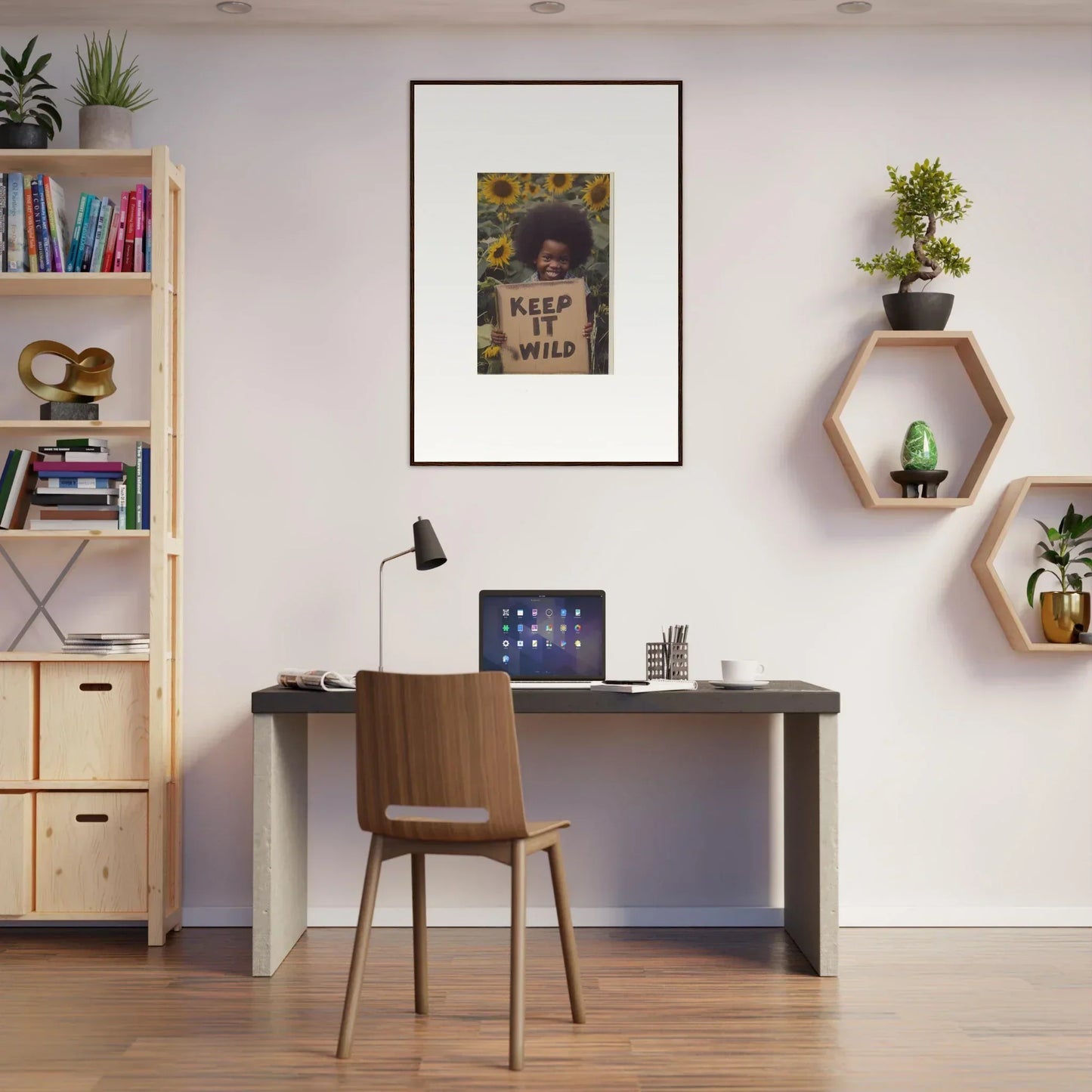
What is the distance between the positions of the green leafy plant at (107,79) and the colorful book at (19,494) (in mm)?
1113

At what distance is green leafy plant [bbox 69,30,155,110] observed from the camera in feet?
11.9

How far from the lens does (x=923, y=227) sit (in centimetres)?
371

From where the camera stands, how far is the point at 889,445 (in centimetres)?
381

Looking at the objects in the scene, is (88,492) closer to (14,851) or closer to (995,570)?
(14,851)

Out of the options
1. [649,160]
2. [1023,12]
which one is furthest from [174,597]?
[1023,12]

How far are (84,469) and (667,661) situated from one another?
6.01 ft

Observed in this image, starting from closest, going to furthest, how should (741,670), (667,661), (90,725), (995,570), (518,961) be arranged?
1. (518,961)
2. (741,670)
3. (667,661)
4. (90,725)
5. (995,570)

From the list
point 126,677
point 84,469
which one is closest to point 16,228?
point 84,469

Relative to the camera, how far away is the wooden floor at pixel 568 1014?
→ 247 centimetres

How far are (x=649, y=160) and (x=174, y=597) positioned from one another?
Result: 2.06m

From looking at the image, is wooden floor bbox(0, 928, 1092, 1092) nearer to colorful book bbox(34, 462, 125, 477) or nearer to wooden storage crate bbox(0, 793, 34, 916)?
wooden storage crate bbox(0, 793, 34, 916)

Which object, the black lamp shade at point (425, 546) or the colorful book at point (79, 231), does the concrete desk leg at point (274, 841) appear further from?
the colorful book at point (79, 231)

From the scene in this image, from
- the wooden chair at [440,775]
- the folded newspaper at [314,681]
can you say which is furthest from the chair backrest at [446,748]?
the folded newspaper at [314,681]

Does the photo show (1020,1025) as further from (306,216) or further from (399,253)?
(306,216)
